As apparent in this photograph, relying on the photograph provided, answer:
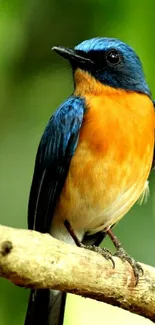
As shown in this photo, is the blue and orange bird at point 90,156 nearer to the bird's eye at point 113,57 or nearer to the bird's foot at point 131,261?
the bird's eye at point 113,57

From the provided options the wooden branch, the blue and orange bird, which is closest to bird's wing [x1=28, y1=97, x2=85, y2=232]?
the blue and orange bird

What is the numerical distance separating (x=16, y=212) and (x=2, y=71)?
760 mm

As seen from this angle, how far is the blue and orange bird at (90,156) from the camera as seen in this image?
16.0ft

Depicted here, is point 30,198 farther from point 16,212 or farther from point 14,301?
point 14,301

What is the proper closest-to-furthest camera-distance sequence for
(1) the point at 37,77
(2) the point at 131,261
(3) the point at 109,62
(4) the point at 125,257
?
(2) the point at 131,261, (4) the point at 125,257, (1) the point at 37,77, (3) the point at 109,62

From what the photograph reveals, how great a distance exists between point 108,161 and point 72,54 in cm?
69

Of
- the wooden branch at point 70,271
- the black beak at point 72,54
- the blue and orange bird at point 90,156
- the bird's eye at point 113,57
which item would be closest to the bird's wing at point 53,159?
the blue and orange bird at point 90,156

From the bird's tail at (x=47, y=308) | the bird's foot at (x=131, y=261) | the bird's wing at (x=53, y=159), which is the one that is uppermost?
the bird's wing at (x=53, y=159)

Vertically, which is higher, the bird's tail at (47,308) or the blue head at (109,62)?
the blue head at (109,62)

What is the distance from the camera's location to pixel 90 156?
486 centimetres

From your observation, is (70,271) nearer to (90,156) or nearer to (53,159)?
(90,156)

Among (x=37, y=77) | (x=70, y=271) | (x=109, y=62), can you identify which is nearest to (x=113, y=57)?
(x=109, y=62)

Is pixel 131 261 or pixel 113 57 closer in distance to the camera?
pixel 131 261

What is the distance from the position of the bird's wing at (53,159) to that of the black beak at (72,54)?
0.24 metres
